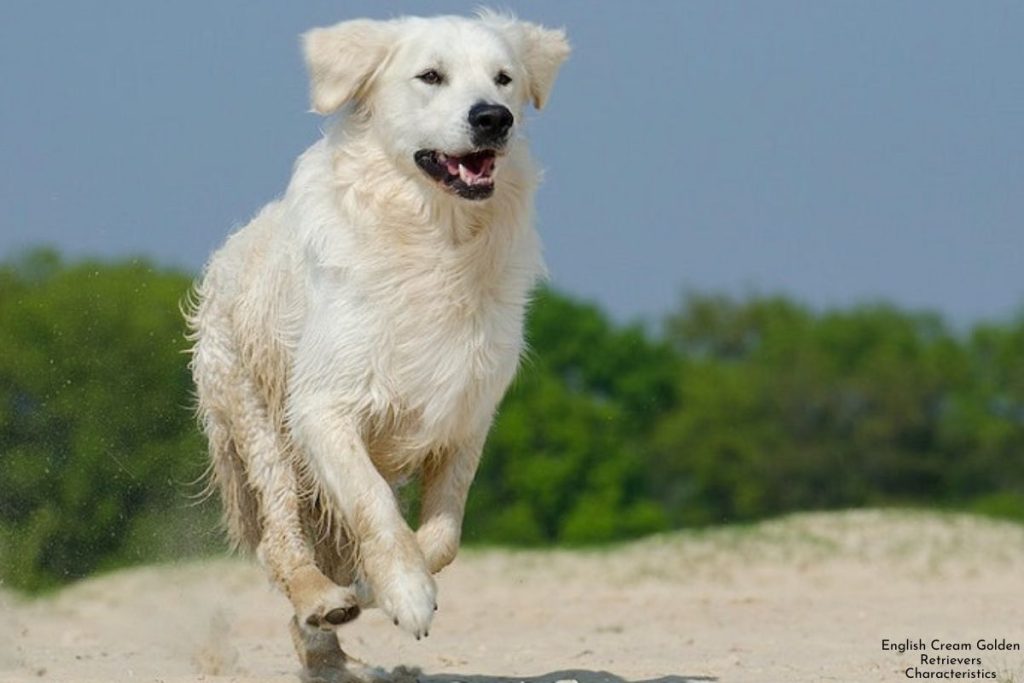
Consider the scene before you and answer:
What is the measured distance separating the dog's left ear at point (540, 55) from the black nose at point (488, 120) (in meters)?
0.72

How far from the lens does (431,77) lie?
707cm

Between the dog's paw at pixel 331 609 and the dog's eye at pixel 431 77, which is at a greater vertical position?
the dog's eye at pixel 431 77

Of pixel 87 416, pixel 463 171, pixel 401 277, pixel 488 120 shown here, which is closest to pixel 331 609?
pixel 401 277

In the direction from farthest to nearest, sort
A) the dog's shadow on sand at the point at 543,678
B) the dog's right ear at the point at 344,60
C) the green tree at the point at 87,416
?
1. the green tree at the point at 87,416
2. the dog's shadow on sand at the point at 543,678
3. the dog's right ear at the point at 344,60

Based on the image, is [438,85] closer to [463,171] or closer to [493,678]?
[463,171]

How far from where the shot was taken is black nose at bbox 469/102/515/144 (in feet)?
22.2

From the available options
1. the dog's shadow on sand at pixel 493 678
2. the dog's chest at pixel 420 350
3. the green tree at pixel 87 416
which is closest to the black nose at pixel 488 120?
the dog's chest at pixel 420 350

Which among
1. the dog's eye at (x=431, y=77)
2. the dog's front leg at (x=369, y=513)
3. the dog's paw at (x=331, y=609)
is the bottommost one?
the dog's paw at (x=331, y=609)

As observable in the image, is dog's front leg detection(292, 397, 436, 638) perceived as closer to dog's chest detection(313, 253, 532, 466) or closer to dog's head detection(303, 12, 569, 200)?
dog's chest detection(313, 253, 532, 466)

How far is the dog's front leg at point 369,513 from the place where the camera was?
21.4 feet

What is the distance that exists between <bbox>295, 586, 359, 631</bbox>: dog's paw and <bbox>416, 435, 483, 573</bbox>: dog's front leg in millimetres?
356

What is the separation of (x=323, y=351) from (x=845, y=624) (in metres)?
5.59

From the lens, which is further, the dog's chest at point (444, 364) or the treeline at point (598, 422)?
the treeline at point (598, 422)

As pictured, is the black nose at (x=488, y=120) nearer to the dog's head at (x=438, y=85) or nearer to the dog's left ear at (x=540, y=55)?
the dog's head at (x=438, y=85)
